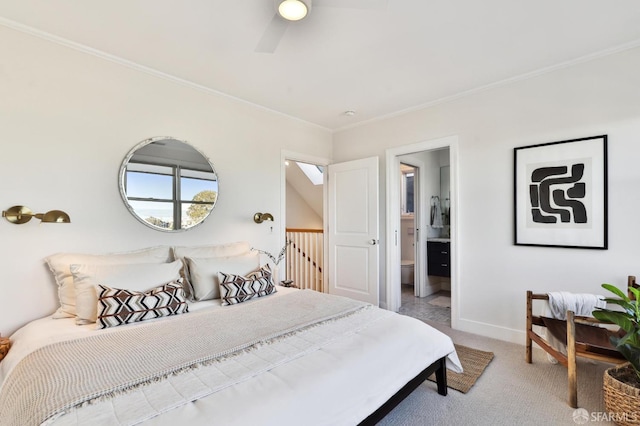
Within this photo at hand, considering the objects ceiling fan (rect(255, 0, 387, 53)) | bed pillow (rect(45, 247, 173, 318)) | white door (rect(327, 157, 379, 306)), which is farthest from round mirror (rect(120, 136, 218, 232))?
white door (rect(327, 157, 379, 306))

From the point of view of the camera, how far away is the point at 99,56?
2.47m

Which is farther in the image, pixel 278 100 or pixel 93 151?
pixel 278 100

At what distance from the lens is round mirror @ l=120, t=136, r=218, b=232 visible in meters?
2.63

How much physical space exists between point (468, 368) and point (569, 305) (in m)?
0.92

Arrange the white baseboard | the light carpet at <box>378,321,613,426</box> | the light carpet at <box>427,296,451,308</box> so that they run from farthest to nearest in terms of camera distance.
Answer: the light carpet at <box>427,296,451,308</box> < the white baseboard < the light carpet at <box>378,321,613,426</box>

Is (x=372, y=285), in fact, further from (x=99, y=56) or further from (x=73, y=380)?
(x=99, y=56)

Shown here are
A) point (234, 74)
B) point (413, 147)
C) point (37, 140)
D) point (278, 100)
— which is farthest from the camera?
point (413, 147)

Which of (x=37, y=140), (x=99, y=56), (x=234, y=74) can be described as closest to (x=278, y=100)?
(x=234, y=74)

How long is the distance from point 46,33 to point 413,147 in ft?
11.5

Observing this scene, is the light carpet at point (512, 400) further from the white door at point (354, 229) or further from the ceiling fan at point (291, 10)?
the ceiling fan at point (291, 10)

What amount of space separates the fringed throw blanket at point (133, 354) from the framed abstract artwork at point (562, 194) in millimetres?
2041

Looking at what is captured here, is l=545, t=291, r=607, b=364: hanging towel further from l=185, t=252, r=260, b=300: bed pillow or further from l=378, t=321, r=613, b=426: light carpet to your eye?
l=185, t=252, r=260, b=300: bed pillow

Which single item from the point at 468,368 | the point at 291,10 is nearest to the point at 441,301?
the point at 468,368

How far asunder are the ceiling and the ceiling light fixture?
0.17 meters
